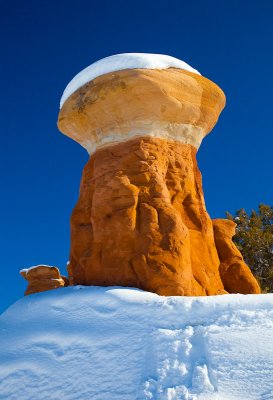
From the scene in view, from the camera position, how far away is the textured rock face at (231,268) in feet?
32.0

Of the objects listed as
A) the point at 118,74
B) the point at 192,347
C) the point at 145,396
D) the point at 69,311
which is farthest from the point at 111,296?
the point at 118,74

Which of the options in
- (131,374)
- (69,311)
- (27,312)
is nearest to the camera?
(131,374)

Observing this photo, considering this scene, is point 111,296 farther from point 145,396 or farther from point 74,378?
point 145,396

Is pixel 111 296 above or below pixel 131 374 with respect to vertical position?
above

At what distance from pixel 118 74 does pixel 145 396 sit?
553cm

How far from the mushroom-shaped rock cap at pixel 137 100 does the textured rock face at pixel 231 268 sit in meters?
2.08

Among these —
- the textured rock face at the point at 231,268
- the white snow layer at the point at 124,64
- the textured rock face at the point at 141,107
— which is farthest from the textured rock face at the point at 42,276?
the white snow layer at the point at 124,64

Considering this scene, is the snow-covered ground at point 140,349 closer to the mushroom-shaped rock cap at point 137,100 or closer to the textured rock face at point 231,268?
the mushroom-shaped rock cap at point 137,100

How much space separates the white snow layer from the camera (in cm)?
839

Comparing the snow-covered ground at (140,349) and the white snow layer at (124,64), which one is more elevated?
the white snow layer at (124,64)

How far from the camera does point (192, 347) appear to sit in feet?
16.7

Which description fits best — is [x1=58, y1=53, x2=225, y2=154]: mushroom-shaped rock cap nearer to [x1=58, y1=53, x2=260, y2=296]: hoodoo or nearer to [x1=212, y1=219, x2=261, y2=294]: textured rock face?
[x1=58, y1=53, x2=260, y2=296]: hoodoo

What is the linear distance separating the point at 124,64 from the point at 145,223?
287 centimetres

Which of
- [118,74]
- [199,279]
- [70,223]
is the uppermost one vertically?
[118,74]
